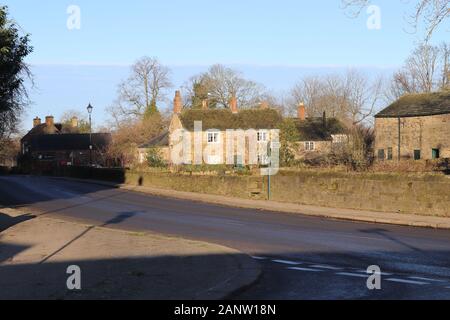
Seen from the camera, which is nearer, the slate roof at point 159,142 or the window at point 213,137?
the window at point 213,137

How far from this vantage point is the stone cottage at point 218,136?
7856 centimetres

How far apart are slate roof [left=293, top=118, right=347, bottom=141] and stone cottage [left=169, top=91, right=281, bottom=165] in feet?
15.6

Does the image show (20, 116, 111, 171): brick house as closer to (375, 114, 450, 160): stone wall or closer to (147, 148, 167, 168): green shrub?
(147, 148, 167, 168): green shrub

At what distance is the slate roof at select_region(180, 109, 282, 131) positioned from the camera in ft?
262

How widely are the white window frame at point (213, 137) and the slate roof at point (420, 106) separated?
2314 centimetres

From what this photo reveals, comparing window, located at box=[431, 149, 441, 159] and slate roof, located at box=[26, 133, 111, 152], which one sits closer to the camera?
window, located at box=[431, 149, 441, 159]

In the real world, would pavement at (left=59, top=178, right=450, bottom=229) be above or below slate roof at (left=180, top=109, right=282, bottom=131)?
below

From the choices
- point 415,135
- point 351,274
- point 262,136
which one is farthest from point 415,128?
point 351,274

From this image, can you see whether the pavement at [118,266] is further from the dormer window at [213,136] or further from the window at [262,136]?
the window at [262,136]

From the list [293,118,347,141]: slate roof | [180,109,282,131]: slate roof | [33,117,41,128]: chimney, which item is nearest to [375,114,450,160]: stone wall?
[293,118,347,141]: slate roof

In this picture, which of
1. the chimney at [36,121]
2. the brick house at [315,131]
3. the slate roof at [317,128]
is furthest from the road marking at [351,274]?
the chimney at [36,121]

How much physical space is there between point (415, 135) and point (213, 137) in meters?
28.0
